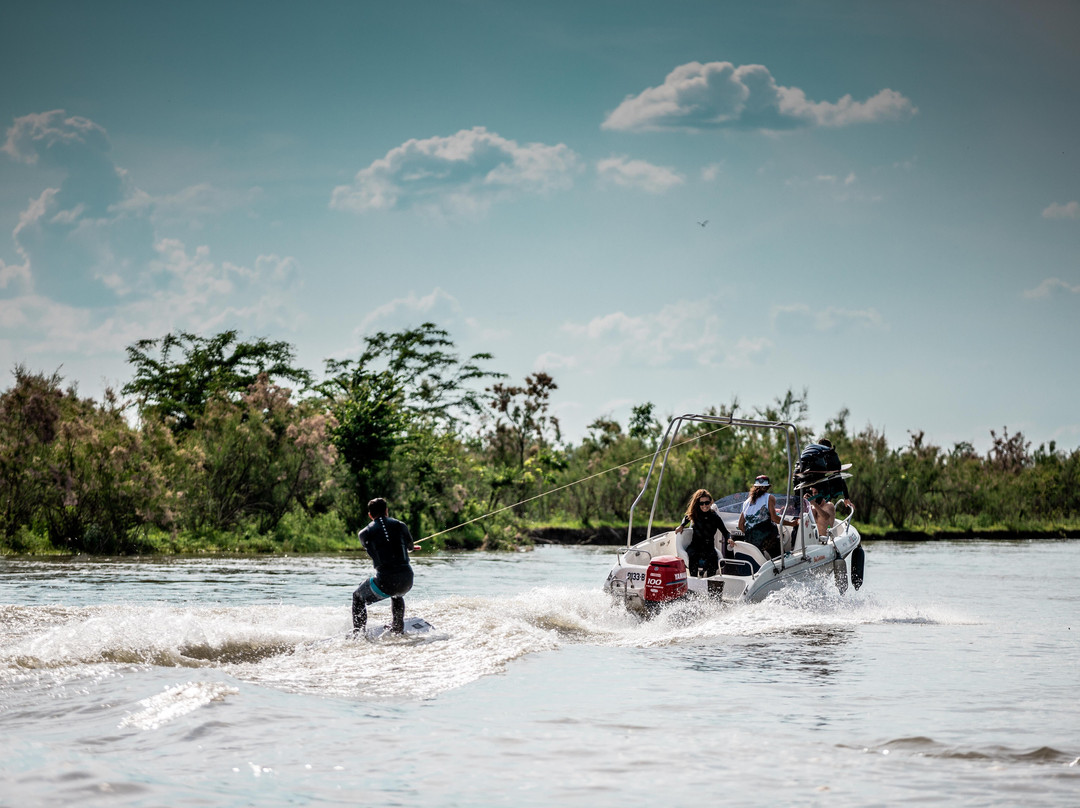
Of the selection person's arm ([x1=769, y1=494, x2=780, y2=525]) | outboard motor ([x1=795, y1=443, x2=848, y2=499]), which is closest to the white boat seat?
person's arm ([x1=769, y1=494, x2=780, y2=525])

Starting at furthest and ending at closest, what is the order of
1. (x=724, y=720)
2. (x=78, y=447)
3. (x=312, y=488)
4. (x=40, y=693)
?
(x=312, y=488)
(x=78, y=447)
(x=40, y=693)
(x=724, y=720)

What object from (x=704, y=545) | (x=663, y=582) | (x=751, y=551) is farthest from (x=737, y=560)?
(x=663, y=582)

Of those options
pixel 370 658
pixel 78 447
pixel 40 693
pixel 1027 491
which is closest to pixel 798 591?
pixel 370 658

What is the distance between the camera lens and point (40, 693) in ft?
26.1

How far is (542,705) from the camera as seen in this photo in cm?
775

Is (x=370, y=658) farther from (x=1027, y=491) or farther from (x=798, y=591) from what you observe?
(x=1027, y=491)

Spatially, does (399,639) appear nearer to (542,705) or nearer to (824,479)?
(542,705)

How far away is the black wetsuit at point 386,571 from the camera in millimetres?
10812

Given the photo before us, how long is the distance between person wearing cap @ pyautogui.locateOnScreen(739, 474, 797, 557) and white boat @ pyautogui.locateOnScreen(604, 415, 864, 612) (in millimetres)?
132

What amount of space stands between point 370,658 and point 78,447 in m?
18.6

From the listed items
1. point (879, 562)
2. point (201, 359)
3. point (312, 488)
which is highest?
point (201, 359)

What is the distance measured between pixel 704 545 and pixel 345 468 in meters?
20.6

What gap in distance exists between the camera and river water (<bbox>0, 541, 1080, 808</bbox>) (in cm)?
552

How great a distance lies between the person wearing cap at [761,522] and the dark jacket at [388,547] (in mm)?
5065
